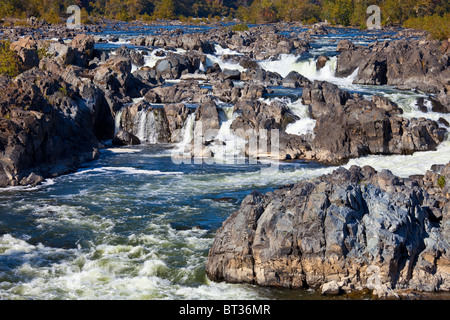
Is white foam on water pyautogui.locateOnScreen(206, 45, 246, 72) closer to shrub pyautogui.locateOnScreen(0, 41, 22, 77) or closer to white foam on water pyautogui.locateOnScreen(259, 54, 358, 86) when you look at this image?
white foam on water pyautogui.locateOnScreen(259, 54, 358, 86)

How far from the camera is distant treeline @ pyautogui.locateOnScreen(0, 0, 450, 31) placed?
92.8 metres

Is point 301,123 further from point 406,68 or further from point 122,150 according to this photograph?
point 406,68

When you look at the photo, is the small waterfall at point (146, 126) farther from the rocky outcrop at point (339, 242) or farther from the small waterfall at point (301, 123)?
the rocky outcrop at point (339, 242)

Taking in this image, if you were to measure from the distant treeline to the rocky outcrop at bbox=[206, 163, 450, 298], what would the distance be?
71.0 meters

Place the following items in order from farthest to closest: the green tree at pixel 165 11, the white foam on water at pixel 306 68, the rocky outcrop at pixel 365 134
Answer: the green tree at pixel 165 11, the white foam on water at pixel 306 68, the rocky outcrop at pixel 365 134

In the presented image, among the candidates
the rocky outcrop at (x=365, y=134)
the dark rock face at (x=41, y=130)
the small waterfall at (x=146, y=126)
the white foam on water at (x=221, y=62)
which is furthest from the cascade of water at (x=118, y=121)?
the white foam on water at (x=221, y=62)

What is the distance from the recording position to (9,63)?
3738cm

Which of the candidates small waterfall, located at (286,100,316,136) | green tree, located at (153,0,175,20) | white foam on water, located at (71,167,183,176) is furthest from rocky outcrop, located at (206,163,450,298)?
green tree, located at (153,0,175,20)

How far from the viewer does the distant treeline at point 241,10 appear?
305ft

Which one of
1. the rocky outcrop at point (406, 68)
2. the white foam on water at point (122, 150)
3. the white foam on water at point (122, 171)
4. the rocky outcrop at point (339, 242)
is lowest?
the rocky outcrop at point (339, 242)

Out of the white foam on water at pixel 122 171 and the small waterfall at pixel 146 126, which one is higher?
the small waterfall at pixel 146 126

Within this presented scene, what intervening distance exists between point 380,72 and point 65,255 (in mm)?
32030

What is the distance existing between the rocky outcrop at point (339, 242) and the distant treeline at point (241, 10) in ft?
233
